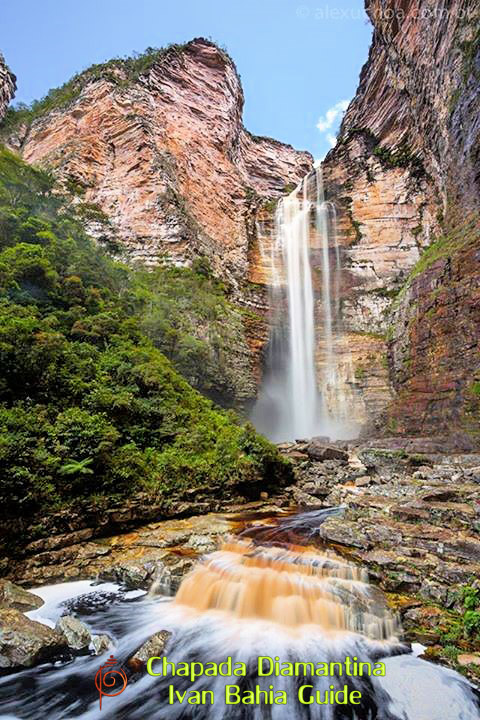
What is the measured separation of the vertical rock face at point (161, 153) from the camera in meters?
21.5

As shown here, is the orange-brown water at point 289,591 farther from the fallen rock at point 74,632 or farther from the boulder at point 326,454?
the boulder at point 326,454

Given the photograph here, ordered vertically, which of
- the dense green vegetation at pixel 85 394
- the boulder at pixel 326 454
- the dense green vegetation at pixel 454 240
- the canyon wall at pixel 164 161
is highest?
the canyon wall at pixel 164 161

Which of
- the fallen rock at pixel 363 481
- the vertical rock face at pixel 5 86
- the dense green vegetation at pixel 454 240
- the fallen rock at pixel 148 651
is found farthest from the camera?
the vertical rock face at pixel 5 86

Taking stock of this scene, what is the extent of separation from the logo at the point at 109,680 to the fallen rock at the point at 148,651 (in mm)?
131

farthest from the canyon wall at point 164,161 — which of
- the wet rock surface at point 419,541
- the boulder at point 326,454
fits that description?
the wet rock surface at point 419,541

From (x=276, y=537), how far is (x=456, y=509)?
3146mm

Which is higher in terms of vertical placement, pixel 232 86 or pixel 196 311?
pixel 232 86

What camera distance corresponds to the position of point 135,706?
3.20 m

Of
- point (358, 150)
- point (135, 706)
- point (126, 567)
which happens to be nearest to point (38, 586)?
point (126, 567)

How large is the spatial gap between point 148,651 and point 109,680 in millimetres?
434

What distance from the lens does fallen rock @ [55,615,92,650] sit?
3.82m

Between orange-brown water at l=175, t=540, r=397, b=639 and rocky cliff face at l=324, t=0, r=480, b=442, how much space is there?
36.5 ft

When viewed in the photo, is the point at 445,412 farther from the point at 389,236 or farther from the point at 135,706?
the point at 389,236

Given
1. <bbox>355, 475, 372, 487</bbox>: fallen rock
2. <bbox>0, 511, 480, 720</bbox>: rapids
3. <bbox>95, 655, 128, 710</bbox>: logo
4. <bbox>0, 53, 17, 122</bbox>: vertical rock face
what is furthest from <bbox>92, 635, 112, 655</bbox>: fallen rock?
<bbox>0, 53, 17, 122</bbox>: vertical rock face
